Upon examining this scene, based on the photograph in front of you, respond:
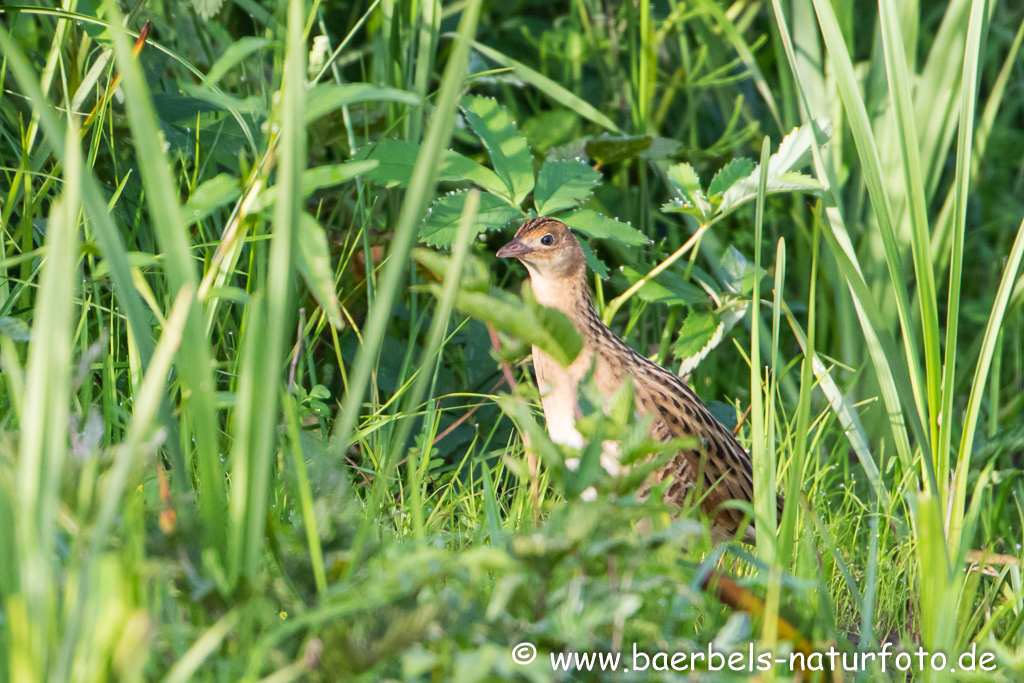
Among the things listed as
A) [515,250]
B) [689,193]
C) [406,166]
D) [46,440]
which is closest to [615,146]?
[689,193]

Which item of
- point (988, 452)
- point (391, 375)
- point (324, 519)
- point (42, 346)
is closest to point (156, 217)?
point (42, 346)

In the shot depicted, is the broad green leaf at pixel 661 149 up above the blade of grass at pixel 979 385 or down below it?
above

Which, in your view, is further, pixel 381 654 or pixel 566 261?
pixel 566 261

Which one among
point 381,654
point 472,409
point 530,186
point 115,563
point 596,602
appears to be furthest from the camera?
point 472,409

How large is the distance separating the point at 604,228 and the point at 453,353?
774 millimetres

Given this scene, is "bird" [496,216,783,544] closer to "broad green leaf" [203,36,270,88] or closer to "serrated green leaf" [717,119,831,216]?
"serrated green leaf" [717,119,831,216]

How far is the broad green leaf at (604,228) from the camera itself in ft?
7.35

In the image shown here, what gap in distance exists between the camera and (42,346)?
96 cm

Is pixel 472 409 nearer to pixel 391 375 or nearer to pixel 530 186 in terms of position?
pixel 391 375

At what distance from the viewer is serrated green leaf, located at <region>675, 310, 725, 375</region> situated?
102 inches

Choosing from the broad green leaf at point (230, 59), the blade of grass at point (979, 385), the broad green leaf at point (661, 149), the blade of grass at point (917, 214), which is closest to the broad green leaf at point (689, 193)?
the broad green leaf at point (661, 149)

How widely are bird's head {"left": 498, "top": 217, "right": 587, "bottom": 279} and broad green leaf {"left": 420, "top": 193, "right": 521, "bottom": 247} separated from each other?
9.0 inches

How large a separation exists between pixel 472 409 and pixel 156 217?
5.16ft

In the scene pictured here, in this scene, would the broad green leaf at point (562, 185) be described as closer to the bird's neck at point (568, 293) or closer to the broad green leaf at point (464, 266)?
the bird's neck at point (568, 293)
